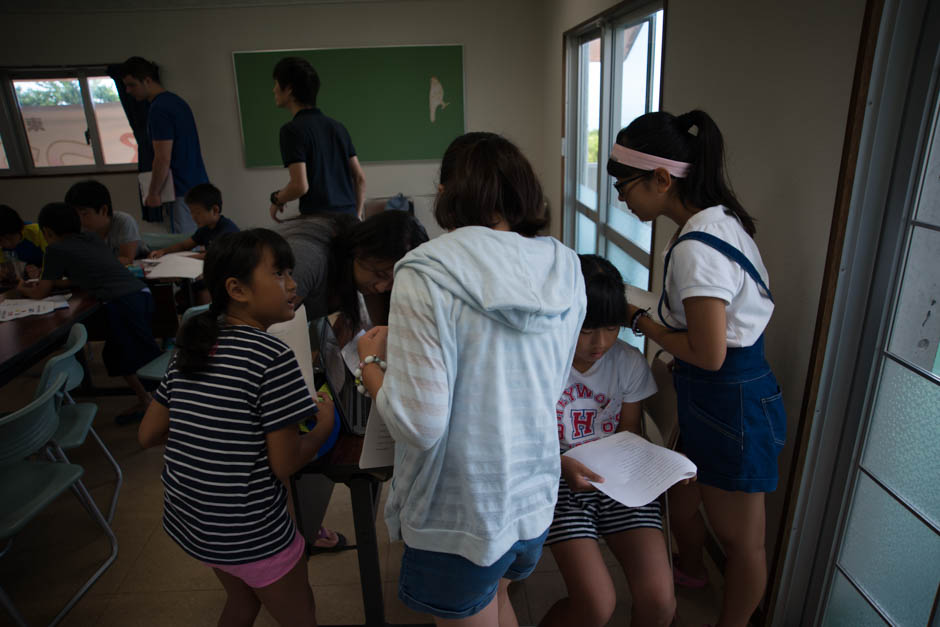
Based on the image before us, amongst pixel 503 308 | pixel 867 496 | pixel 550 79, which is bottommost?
pixel 867 496

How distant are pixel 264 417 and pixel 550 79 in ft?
14.4

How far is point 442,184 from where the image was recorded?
97cm

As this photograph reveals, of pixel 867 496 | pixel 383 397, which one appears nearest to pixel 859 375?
pixel 867 496

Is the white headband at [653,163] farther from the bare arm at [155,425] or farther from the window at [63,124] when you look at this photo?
the window at [63,124]

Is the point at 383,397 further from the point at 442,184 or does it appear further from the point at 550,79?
the point at 550,79

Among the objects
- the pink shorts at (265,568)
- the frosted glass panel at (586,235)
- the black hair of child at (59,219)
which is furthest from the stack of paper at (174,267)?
the frosted glass panel at (586,235)

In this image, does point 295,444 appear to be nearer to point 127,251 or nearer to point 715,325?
point 715,325

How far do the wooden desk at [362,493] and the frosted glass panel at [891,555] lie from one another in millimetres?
1133

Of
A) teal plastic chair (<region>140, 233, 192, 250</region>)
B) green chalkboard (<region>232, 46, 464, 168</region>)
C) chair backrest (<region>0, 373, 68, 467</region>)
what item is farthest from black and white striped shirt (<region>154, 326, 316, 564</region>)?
green chalkboard (<region>232, 46, 464, 168</region>)

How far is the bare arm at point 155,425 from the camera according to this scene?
1261 millimetres

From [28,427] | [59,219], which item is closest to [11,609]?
[28,427]

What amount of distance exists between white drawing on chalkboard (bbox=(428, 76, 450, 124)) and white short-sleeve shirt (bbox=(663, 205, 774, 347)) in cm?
435

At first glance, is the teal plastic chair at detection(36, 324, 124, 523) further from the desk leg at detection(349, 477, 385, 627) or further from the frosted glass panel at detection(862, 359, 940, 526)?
the frosted glass panel at detection(862, 359, 940, 526)

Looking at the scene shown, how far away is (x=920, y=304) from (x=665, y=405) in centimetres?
65
